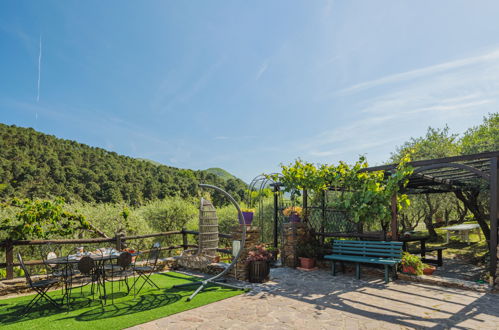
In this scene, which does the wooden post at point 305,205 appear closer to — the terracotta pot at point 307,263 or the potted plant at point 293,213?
the potted plant at point 293,213

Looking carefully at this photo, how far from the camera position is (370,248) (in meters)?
6.27

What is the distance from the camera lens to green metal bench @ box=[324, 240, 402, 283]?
18.6 feet

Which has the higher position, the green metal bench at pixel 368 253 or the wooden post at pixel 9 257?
the wooden post at pixel 9 257

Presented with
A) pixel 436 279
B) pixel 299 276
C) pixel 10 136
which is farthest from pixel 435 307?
pixel 10 136

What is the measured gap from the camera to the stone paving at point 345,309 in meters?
3.62

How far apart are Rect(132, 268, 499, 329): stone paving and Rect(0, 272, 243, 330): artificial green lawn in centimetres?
28

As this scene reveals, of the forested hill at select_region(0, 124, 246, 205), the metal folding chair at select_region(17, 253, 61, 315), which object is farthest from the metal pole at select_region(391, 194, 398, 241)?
the forested hill at select_region(0, 124, 246, 205)

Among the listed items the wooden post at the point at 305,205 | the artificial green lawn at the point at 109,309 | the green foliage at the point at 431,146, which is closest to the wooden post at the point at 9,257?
the artificial green lawn at the point at 109,309

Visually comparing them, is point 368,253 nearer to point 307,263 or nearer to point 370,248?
point 370,248

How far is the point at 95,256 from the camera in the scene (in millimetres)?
4582

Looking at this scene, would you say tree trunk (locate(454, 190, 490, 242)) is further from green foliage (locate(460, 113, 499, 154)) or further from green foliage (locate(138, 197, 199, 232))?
green foliage (locate(138, 197, 199, 232))

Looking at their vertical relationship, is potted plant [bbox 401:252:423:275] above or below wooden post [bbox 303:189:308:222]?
below

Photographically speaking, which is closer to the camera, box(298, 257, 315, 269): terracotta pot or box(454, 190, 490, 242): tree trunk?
box(298, 257, 315, 269): terracotta pot

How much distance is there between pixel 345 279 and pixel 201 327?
3.47 m
